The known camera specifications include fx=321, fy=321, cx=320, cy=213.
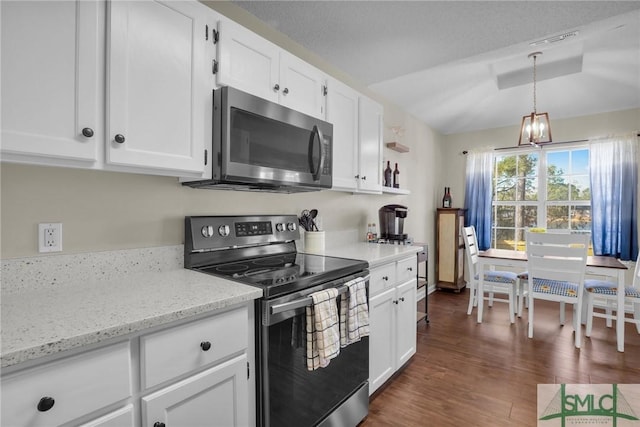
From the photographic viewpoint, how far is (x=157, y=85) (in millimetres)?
1270

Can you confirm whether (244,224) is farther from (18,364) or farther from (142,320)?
(18,364)

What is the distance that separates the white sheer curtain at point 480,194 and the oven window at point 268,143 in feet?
12.5

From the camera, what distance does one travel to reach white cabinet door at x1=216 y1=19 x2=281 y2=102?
151 cm

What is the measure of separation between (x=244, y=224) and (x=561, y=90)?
13.1ft

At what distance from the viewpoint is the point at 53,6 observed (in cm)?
101

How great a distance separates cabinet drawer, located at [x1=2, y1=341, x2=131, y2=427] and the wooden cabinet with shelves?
448cm

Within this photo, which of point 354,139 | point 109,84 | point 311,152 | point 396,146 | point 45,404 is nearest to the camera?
point 45,404

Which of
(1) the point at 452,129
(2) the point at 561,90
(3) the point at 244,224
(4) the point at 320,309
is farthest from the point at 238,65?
(1) the point at 452,129

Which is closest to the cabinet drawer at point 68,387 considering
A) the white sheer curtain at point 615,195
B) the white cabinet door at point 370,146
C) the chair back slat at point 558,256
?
the white cabinet door at point 370,146

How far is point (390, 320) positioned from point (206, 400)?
56.0 inches

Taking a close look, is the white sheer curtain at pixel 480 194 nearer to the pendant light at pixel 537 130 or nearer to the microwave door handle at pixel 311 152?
the pendant light at pixel 537 130

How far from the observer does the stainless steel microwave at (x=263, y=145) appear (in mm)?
1457

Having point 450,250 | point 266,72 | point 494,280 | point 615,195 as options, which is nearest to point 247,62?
point 266,72

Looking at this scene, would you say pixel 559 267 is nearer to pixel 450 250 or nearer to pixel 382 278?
pixel 450 250
